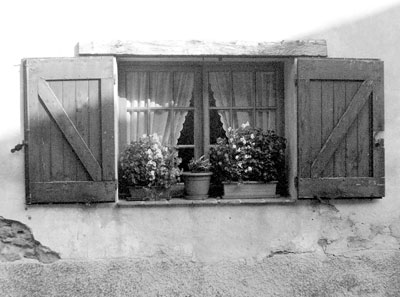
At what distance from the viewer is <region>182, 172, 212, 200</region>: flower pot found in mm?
5352

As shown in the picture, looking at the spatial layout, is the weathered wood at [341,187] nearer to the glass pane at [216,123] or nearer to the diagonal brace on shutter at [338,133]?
the diagonal brace on shutter at [338,133]

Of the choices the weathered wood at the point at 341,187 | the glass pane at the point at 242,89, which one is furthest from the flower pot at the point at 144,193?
the weathered wood at the point at 341,187

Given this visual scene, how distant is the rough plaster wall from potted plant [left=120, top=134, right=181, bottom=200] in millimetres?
840

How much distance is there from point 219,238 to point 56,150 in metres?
1.58

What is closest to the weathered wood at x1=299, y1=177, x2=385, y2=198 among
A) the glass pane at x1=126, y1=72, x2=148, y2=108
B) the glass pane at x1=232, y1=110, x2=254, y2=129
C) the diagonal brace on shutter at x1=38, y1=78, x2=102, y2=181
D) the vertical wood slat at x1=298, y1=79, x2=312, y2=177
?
the vertical wood slat at x1=298, y1=79, x2=312, y2=177

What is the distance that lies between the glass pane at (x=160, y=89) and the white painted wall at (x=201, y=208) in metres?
0.47

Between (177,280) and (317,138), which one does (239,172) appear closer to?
(317,138)

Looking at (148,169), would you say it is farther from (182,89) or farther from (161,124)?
(182,89)

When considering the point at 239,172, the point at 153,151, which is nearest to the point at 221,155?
the point at 239,172

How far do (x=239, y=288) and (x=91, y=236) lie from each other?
134 cm

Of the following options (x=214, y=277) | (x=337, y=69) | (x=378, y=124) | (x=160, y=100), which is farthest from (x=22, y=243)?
(x=378, y=124)

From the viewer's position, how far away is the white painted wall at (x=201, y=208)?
5.19 m

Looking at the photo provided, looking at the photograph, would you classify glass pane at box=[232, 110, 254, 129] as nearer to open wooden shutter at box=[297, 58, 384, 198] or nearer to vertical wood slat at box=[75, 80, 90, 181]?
open wooden shutter at box=[297, 58, 384, 198]

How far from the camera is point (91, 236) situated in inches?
205
